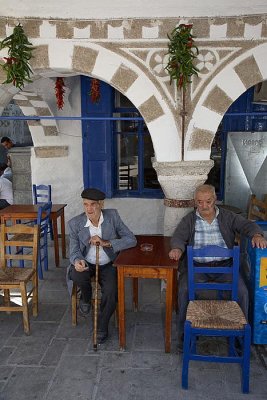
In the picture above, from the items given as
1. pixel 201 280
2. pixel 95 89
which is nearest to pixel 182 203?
pixel 201 280

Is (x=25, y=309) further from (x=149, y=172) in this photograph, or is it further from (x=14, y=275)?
(x=149, y=172)

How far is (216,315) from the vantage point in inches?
110

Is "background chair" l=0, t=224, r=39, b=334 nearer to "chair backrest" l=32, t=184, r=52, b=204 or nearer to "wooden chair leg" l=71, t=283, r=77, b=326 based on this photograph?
"wooden chair leg" l=71, t=283, r=77, b=326

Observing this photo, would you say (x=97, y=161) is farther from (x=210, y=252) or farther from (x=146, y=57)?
(x=210, y=252)

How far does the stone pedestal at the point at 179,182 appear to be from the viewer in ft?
12.5

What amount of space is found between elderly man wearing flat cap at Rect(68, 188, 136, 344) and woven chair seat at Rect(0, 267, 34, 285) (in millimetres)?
396

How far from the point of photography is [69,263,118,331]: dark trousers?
3.36 metres

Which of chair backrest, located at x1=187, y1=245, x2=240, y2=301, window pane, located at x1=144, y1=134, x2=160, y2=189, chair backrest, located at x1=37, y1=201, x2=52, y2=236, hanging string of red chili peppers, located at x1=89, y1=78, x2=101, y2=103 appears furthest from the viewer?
window pane, located at x1=144, y1=134, x2=160, y2=189

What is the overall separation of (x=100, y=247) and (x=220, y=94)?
1.79 metres

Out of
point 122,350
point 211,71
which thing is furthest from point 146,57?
point 122,350

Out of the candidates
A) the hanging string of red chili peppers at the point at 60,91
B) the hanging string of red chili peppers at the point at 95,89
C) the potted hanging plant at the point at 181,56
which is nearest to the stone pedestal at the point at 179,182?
the potted hanging plant at the point at 181,56

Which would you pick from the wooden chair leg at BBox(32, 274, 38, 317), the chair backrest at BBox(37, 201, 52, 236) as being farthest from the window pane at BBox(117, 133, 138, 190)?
the wooden chair leg at BBox(32, 274, 38, 317)

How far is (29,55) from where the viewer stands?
364 centimetres

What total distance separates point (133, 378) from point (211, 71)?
106 inches
